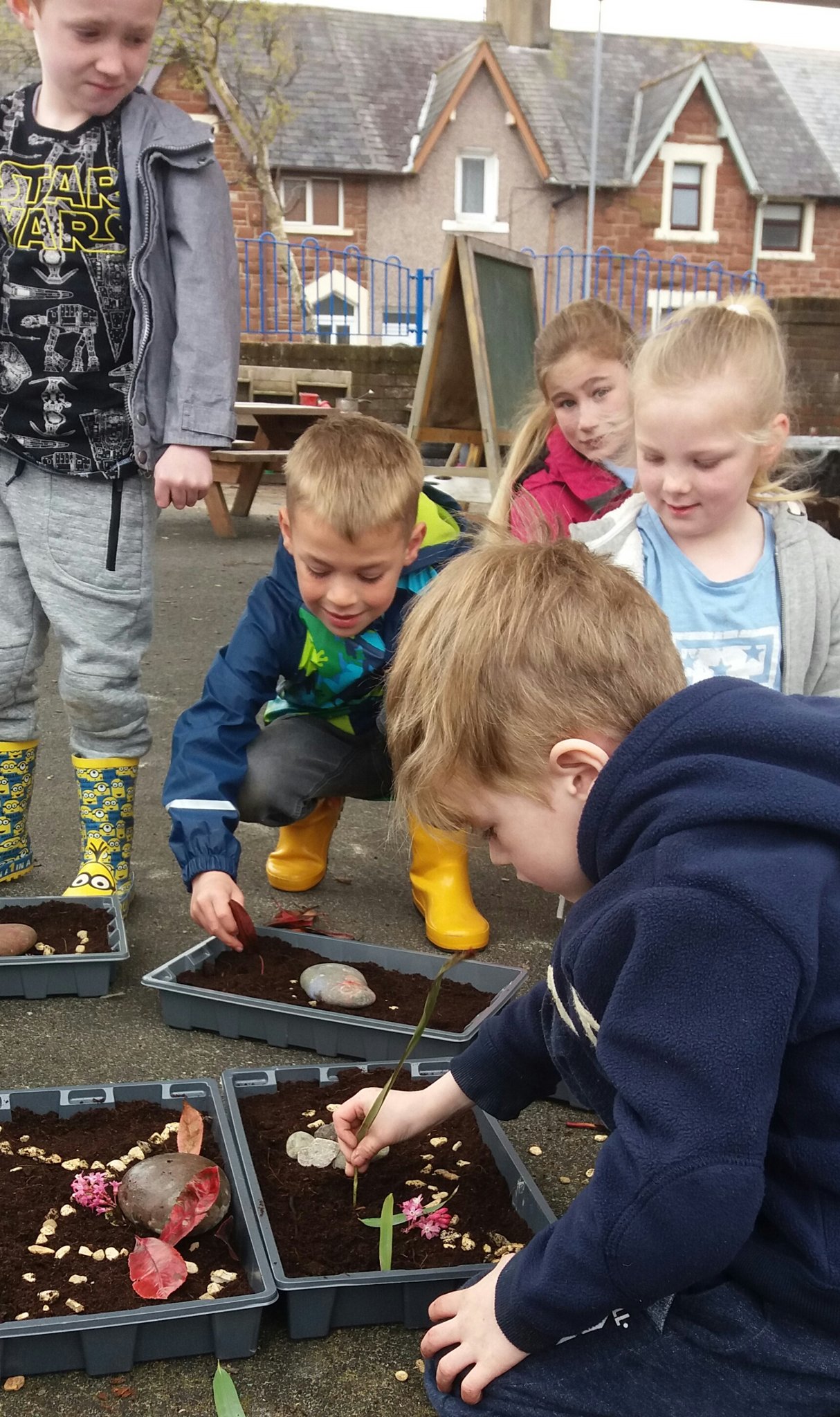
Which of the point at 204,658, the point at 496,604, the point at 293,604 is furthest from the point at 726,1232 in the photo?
the point at 204,658

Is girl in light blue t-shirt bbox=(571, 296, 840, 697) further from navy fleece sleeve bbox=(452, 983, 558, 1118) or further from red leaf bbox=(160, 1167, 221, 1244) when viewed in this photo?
red leaf bbox=(160, 1167, 221, 1244)

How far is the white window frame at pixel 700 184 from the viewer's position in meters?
26.0

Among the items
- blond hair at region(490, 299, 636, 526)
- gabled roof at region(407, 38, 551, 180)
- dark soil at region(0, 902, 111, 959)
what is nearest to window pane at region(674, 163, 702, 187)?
gabled roof at region(407, 38, 551, 180)

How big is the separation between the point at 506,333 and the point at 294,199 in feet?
66.4

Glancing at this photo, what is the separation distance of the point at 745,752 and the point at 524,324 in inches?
213

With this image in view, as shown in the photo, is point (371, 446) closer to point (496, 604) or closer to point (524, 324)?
point (496, 604)

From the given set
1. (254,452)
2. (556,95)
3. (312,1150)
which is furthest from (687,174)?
(312,1150)

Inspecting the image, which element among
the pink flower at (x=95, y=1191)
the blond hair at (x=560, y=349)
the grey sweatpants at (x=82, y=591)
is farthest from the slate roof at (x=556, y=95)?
the pink flower at (x=95, y=1191)

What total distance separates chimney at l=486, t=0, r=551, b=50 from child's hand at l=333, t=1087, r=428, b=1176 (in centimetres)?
3090

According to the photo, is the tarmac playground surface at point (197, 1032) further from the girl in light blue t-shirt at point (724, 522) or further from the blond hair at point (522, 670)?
the girl in light blue t-shirt at point (724, 522)

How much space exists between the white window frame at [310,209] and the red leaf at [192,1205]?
2428 centimetres

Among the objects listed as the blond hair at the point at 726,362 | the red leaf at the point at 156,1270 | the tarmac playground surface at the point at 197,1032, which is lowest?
the tarmac playground surface at the point at 197,1032

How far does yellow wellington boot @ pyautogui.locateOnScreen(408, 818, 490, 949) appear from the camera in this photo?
2770 mm

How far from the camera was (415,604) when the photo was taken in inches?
58.9
